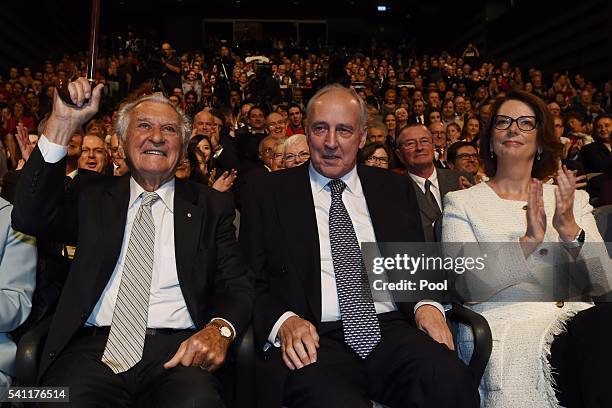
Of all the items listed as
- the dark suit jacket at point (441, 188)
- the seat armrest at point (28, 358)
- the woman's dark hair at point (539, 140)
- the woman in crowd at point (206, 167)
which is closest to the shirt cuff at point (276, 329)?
the seat armrest at point (28, 358)

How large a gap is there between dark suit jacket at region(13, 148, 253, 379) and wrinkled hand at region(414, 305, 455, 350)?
1.76 ft

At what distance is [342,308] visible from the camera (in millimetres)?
1977

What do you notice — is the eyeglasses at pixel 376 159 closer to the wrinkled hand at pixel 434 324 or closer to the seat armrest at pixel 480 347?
the wrinkled hand at pixel 434 324

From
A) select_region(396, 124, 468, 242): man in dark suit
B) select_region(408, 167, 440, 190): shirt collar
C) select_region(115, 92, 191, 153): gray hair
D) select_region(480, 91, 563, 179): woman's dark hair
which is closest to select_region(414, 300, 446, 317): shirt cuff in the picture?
select_region(480, 91, 563, 179): woman's dark hair

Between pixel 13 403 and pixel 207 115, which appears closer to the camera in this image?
pixel 13 403

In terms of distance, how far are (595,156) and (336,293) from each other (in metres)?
4.26

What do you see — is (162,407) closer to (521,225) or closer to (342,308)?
(342,308)

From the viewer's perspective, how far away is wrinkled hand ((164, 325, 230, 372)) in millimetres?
1775

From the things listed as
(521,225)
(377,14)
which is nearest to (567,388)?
(521,225)

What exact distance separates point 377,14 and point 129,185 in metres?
21.1

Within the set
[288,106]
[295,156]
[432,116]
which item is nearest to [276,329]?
[295,156]

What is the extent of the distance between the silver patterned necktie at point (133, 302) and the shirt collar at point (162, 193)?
0.07m

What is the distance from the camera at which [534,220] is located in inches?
78.5

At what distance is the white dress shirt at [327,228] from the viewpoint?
6.61 feet
